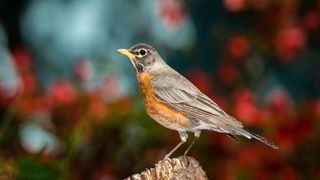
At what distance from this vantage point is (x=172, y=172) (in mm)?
4352

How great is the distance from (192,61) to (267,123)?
11.2 ft

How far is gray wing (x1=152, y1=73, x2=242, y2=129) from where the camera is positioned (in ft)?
16.6

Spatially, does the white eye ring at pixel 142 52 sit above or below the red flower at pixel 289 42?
above

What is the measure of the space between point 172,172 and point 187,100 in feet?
2.82

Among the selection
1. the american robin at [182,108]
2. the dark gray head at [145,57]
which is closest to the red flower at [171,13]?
the dark gray head at [145,57]

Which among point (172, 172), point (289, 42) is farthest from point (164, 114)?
point (289, 42)

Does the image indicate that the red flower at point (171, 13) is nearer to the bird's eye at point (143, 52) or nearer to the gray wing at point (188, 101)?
the bird's eye at point (143, 52)

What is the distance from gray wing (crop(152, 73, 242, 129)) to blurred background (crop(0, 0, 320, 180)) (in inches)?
28.8

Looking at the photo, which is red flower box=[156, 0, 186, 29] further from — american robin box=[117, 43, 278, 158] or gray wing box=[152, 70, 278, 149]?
gray wing box=[152, 70, 278, 149]

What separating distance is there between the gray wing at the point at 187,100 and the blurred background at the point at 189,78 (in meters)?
0.73

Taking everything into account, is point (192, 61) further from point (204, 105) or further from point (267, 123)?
point (204, 105)

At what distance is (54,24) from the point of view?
12.8m

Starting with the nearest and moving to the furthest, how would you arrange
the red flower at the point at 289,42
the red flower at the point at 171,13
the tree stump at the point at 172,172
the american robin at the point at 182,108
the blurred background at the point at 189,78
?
the tree stump at the point at 172,172 < the american robin at the point at 182,108 < the blurred background at the point at 189,78 < the red flower at the point at 289,42 < the red flower at the point at 171,13

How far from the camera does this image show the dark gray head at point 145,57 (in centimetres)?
551
